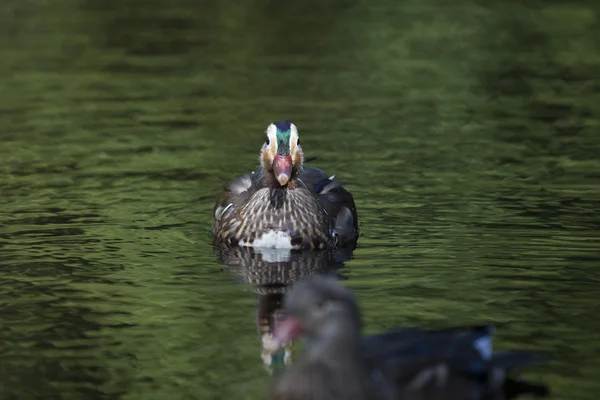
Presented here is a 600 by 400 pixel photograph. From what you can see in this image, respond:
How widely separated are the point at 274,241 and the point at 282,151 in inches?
37.3

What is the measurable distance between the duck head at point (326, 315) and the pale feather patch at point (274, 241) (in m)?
5.32

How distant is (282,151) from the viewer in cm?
1430

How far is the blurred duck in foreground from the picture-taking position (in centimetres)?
845

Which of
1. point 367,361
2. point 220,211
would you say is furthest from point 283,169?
point 367,361

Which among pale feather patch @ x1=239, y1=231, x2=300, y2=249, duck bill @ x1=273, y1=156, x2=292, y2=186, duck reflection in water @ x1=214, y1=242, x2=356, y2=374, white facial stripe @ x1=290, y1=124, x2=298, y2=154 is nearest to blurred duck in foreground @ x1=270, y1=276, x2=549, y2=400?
duck reflection in water @ x1=214, y1=242, x2=356, y2=374

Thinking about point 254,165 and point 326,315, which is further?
point 254,165

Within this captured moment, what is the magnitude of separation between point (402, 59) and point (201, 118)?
5.98 meters

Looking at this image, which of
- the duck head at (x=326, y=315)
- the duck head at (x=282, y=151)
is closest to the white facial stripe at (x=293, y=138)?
the duck head at (x=282, y=151)

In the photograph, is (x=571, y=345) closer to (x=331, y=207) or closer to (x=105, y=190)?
(x=331, y=207)

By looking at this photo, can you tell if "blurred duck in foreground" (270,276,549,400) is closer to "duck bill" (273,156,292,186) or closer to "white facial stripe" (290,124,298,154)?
"duck bill" (273,156,292,186)

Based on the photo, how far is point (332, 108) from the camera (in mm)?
21562

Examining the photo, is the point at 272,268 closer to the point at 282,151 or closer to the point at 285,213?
the point at 285,213

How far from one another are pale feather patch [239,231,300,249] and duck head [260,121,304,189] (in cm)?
53

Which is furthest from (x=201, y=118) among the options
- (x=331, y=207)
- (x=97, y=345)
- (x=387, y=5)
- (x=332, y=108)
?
(x=387, y=5)
